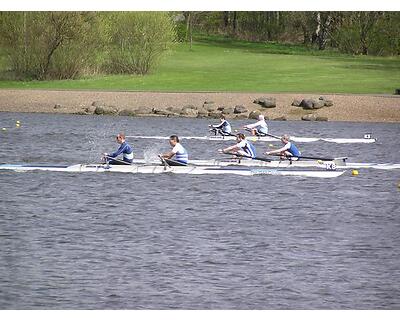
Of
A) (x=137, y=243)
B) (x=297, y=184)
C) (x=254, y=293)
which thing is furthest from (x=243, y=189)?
(x=254, y=293)

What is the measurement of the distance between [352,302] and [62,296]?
490 centimetres

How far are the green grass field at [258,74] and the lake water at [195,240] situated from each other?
22823mm

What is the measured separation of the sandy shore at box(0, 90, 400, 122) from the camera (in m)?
56.7

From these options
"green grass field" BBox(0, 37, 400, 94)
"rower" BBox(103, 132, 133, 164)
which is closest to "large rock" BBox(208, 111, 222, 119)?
"green grass field" BBox(0, 37, 400, 94)

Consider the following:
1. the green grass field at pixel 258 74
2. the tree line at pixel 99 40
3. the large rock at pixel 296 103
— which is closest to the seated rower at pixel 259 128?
the large rock at pixel 296 103

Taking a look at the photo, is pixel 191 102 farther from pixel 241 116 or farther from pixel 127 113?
pixel 241 116

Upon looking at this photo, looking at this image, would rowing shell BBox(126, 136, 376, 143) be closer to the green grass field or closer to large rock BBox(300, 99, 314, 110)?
large rock BBox(300, 99, 314, 110)

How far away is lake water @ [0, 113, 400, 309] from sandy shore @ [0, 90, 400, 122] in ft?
55.7

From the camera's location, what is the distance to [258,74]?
222ft

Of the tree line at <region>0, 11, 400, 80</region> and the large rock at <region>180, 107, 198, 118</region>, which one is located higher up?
the tree line at <region>0, 11, 400, 80</region>

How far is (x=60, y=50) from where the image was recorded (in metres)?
64.1

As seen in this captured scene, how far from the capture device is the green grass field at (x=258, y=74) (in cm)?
6244
